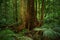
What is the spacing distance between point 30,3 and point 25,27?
1.19 m

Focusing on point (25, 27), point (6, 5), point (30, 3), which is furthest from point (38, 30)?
point (6, 5)

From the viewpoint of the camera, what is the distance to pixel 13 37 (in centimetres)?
568

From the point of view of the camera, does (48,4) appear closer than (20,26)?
No

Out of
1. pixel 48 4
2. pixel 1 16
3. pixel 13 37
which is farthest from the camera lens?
pixel 48 4

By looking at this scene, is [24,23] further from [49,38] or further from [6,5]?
[6,5]

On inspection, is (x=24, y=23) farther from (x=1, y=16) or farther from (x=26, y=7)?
(x=1, y=16)

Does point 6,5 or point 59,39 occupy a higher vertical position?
point 6,5

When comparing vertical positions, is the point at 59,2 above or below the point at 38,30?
above

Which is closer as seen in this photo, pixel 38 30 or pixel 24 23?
pixel 38 30

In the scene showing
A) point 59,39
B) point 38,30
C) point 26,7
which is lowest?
point 59,39

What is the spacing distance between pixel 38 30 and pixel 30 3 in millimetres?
1537

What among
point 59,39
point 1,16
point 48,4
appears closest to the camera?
point 59,39

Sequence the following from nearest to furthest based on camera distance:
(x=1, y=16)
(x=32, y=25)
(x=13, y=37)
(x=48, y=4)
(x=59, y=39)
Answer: (x=13, y=37), (x=59, y=39), (x=32, y=25), (x=1, y=16), (x=48, y=4)

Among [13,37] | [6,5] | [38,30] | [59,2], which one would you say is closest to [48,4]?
[59,2]
